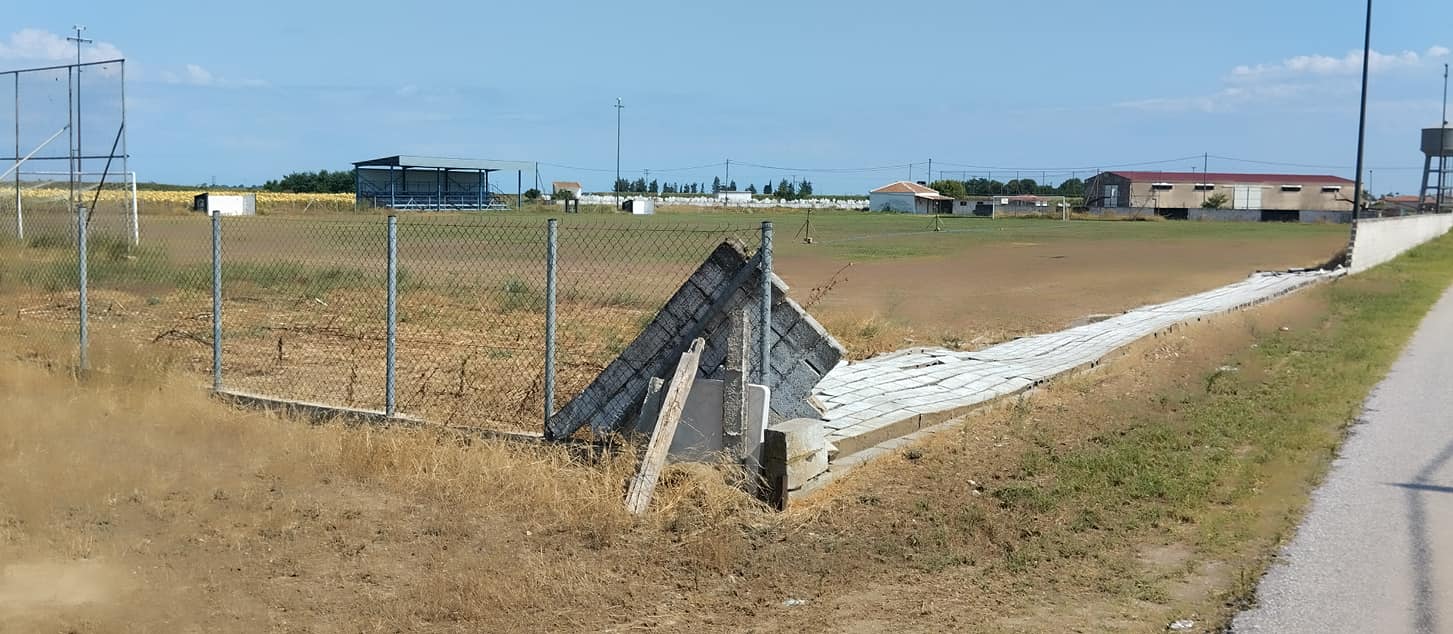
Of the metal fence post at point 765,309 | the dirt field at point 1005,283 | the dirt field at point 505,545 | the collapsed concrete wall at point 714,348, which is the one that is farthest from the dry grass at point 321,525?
the dirt field at point 1005,283

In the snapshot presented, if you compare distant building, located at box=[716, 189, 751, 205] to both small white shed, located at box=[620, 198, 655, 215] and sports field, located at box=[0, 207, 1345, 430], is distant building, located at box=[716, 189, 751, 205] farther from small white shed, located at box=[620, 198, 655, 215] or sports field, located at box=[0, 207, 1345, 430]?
sports field, located at box=[0, 207, 1345, 430]

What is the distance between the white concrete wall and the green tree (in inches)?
3546

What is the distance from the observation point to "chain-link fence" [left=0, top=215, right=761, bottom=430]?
9.93 m

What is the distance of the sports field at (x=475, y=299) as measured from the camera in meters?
11.4

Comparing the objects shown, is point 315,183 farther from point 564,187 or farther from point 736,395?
point 736,395

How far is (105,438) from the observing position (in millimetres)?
8297

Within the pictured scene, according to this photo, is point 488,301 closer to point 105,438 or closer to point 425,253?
point 105,438

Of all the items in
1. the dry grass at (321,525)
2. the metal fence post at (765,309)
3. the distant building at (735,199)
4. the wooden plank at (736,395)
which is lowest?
the dry grass at (321,525)

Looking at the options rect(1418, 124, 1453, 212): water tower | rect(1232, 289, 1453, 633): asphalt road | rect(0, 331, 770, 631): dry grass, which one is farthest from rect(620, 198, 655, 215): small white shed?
rect(0, 331, 770, 631): dry grass

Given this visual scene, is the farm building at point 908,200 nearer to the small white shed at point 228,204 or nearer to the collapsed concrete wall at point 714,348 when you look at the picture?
the small white shed at point 228,204

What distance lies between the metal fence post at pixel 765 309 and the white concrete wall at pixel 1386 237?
2772 cm

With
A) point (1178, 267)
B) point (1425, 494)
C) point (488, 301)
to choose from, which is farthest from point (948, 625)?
point (1178, 267)

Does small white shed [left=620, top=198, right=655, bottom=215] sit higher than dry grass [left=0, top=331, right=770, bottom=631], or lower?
higher

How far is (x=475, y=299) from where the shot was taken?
18922 mm
